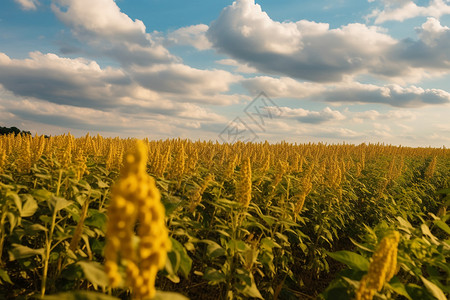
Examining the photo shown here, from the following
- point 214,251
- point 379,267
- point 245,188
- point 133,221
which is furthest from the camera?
point 245,188

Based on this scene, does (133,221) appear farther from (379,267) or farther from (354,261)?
(354,261)

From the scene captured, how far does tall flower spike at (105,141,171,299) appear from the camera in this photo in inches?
41.1

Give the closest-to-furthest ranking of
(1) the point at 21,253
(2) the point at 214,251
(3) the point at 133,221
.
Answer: (3) the point at 133,221 < (1) the point at 21,253 < (2) the point at 214,251

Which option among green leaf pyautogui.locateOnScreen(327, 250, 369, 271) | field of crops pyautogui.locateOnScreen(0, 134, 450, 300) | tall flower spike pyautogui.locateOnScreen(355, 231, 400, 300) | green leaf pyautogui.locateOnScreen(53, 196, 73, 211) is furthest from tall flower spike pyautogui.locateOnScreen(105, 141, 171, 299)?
green leaf pyautogui.locateOnScreen(327, 250, 369, 271)

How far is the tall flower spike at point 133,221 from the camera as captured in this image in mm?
1045

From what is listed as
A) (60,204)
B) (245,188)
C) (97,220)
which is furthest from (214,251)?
(60,204)

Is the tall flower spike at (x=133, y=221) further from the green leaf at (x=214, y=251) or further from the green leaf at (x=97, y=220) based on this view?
the green leaf at (x=97, y=220)

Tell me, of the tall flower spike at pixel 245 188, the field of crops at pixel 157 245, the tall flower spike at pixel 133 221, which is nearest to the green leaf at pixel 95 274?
the field of crops at pixel 157 245

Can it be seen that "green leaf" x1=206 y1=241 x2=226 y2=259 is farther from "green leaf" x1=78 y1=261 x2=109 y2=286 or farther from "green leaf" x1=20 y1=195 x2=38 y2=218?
"green leaf" x1=20 y1=195 x2=38 y2=218

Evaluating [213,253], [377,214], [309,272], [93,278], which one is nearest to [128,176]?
[93,278]

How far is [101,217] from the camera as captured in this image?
290 cm

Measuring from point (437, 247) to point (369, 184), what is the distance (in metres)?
8.21

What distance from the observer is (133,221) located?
1076mm

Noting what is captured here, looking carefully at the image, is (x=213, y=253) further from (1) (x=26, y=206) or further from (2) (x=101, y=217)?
(1) (x=26, y=206)
